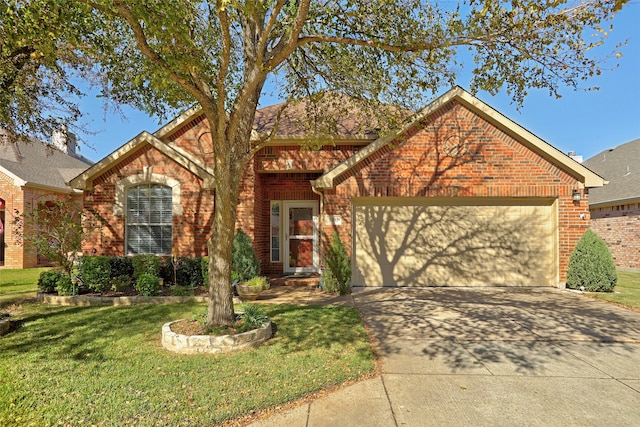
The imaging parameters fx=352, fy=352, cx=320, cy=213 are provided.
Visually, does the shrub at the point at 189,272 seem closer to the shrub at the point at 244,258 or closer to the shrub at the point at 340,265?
the shrub at the point at 244,258

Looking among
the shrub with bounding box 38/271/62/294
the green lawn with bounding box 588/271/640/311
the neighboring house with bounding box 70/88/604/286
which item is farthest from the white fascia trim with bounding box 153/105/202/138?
the green lawn with bounding box 588/271/640/311

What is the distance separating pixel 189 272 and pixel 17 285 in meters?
5.63

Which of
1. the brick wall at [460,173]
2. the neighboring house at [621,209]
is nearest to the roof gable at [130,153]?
the brick wall at [460,173]

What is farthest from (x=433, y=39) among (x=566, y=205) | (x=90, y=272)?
(x=90, y=272)

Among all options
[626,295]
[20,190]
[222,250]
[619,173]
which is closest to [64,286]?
[222,250]

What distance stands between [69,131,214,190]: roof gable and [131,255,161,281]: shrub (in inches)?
96.2

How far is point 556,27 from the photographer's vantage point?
505 cm

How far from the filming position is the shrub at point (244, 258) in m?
9.41

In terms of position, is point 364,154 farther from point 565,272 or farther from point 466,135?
point 565,272

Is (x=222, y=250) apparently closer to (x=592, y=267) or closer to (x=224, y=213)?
(x=224, y=213)

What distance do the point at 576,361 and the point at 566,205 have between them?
21.2ft

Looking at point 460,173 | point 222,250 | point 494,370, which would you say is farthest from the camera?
point 460,173

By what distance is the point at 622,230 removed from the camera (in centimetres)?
1547

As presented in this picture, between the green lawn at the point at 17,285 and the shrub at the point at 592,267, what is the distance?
46.2 feet
